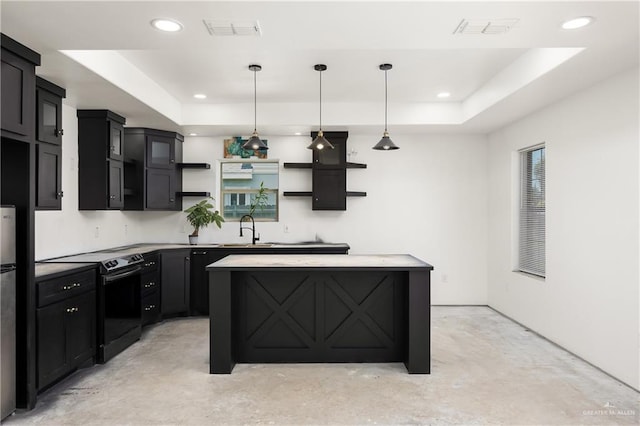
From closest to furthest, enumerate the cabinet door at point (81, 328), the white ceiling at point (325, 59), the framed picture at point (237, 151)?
the white ceiling at point (325, 59), the cabinet door at point (81, 328), the framed picture at point (237, 151)

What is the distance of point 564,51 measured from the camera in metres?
3.21

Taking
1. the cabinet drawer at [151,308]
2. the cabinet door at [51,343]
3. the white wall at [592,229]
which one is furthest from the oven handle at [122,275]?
the white wall at [592,229]

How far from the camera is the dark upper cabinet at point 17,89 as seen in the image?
8.73 feet

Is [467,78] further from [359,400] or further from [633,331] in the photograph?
[359,400]

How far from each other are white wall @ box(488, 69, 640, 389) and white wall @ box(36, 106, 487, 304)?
43.7 inches

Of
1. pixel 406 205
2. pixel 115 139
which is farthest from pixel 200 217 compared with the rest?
pixel 406 205

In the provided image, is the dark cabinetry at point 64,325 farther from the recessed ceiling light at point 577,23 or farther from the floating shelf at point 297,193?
the recessed ceiling light at point 577,23

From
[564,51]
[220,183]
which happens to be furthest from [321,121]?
[564,51]

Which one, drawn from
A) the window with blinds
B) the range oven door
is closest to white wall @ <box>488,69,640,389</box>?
the window with blinds

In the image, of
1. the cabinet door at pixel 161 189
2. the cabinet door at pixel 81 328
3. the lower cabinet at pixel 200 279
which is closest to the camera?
the cabinet door at pixel 81 328

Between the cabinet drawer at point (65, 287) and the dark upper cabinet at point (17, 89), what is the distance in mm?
1063

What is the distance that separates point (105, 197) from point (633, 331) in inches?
199

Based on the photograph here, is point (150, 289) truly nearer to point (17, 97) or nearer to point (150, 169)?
point (150, 169)

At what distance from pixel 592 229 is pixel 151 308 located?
471 cm
